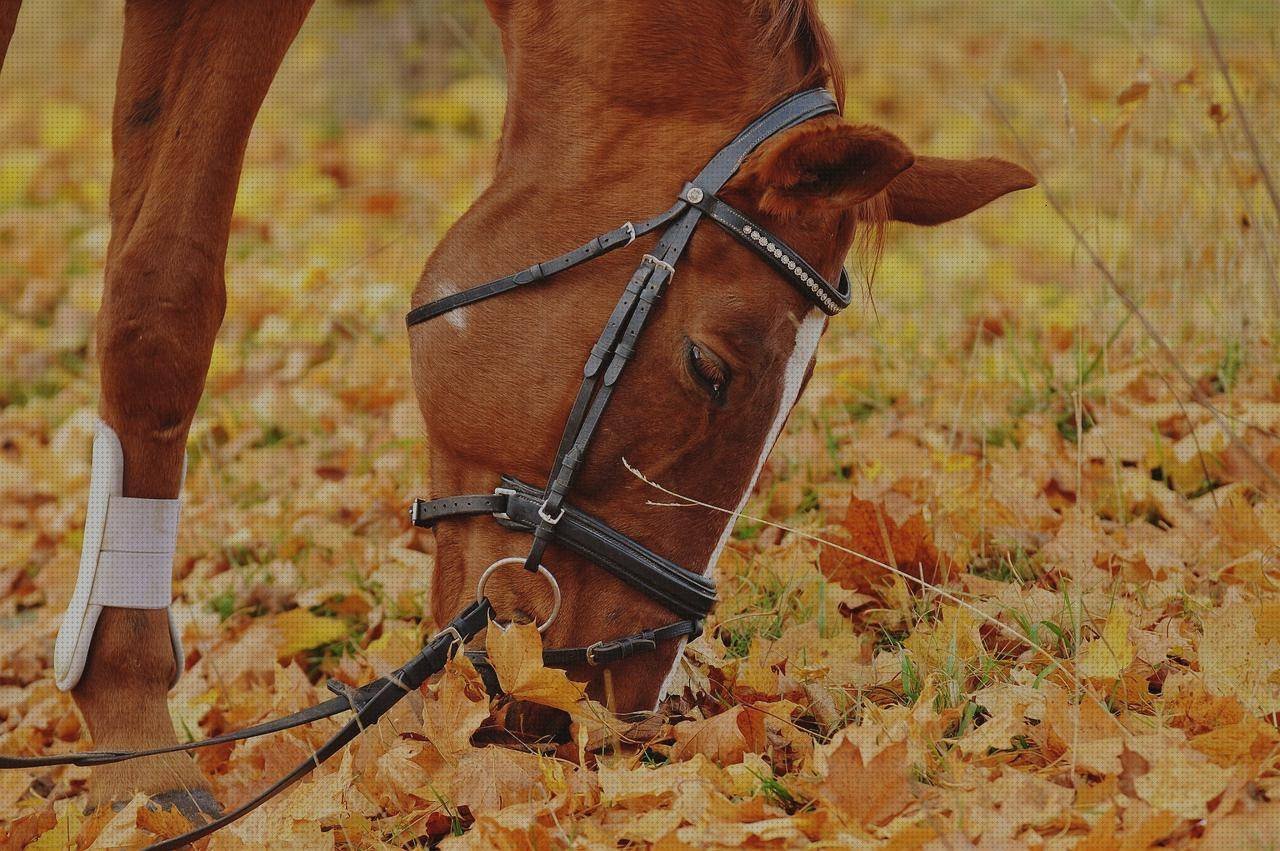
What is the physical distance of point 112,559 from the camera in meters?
2.55

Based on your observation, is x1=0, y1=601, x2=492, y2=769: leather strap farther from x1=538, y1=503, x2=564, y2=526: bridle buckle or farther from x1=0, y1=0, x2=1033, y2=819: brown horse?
x1=538, y1=503, x2=564, y2=526: bridle buckle

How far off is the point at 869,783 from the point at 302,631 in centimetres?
186

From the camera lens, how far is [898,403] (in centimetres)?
424

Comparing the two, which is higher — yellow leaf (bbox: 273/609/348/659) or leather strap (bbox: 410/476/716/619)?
leather strap (bbox: 410/476/716/619)

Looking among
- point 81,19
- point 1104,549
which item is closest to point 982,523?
point 1104,549

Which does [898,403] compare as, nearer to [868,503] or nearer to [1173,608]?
[868,503]

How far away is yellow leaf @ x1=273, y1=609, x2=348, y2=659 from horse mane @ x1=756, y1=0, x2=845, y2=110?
1.87 metres

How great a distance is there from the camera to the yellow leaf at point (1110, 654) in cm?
210

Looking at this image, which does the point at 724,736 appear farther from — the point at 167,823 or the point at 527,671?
the point at 167,823

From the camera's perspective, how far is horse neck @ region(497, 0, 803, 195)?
227 cm

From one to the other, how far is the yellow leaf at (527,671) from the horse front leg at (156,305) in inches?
33.5

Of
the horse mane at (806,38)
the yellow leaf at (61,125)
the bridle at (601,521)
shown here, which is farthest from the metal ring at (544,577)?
the yellow leaf at (61,125)

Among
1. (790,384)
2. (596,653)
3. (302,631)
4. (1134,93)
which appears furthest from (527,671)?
(1134,93)

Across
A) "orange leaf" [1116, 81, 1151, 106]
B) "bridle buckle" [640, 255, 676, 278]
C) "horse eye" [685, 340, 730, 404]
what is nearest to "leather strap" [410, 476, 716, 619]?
"horse eye" [685, 340, 730, 404]
